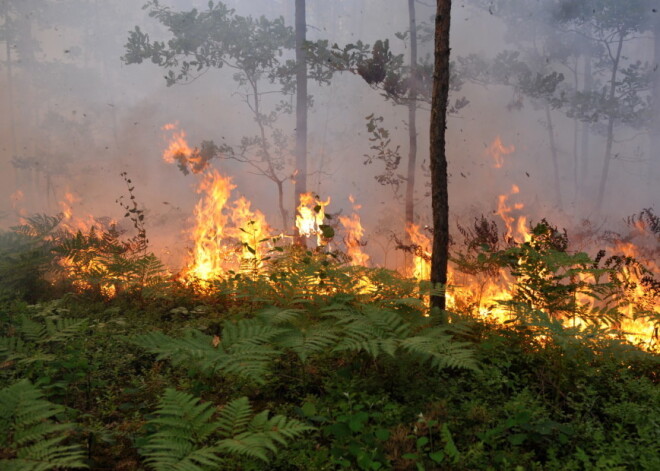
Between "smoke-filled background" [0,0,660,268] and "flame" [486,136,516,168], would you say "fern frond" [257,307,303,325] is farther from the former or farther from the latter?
"flame" [486,136,516,168]

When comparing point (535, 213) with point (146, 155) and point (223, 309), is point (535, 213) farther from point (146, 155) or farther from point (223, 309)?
point (146, 155)

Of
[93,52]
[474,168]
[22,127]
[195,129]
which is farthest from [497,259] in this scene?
[93,52]

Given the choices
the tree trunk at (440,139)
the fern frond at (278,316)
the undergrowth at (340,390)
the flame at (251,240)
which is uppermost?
the tree trunk at (440,139)

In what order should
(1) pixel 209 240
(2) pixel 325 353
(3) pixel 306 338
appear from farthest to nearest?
(1) pixel 209 240, (2) pixel 325 353, (3) pixel 306 338

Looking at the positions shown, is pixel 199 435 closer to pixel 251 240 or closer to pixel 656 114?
pixel 251 240

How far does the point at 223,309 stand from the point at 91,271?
5.34ft

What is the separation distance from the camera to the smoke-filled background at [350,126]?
2303 centimetres

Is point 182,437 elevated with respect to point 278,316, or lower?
lower

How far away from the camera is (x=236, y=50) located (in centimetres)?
1394

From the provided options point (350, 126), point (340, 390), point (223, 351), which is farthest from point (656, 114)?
point (223, 351)

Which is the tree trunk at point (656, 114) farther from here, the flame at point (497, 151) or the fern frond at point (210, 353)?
the fern frond at point (210, 353)

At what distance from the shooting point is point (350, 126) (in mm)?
35500

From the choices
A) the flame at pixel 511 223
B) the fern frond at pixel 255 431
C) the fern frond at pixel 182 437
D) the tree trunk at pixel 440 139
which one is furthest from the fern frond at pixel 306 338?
the flame at pixel 511 223

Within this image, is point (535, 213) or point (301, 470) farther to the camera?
point (535, 213)
